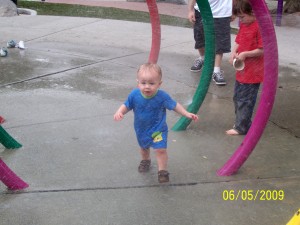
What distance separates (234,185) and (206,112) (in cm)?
163

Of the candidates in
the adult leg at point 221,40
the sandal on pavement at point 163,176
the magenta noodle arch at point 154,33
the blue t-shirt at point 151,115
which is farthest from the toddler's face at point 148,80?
the adult leg at point 221,40

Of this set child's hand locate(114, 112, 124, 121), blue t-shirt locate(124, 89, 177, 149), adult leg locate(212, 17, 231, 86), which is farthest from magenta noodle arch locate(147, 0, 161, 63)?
child's hand locate(114, 112, 124, 121)

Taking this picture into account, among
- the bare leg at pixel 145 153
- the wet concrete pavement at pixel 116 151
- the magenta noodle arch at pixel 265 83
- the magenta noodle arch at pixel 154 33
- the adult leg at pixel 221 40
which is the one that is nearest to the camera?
the wet concrete pavement at pixel 116 151

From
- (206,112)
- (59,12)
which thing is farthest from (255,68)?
(59,12)

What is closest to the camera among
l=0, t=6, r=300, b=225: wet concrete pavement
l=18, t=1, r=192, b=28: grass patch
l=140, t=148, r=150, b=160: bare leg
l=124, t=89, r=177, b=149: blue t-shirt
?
l=0, t=6, r=300, b=225: wet concrete pavement

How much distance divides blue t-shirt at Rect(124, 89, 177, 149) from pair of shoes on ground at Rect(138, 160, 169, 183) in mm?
203

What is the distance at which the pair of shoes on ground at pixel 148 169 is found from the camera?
11.5 feet

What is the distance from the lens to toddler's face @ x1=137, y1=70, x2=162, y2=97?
3.31m

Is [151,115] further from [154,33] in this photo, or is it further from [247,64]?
[154,33]

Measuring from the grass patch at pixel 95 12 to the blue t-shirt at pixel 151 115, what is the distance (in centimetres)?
718

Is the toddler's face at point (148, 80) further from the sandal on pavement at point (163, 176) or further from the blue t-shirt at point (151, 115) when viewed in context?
the sandal on pavement at point (163, 176)

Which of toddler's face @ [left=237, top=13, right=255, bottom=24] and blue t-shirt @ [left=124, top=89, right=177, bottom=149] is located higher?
toddler's face @ [left=237, top=13, right=255, bottom=24]

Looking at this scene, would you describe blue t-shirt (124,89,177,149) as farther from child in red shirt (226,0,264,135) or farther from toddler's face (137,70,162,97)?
child in red shirt (226,0,264,135)
